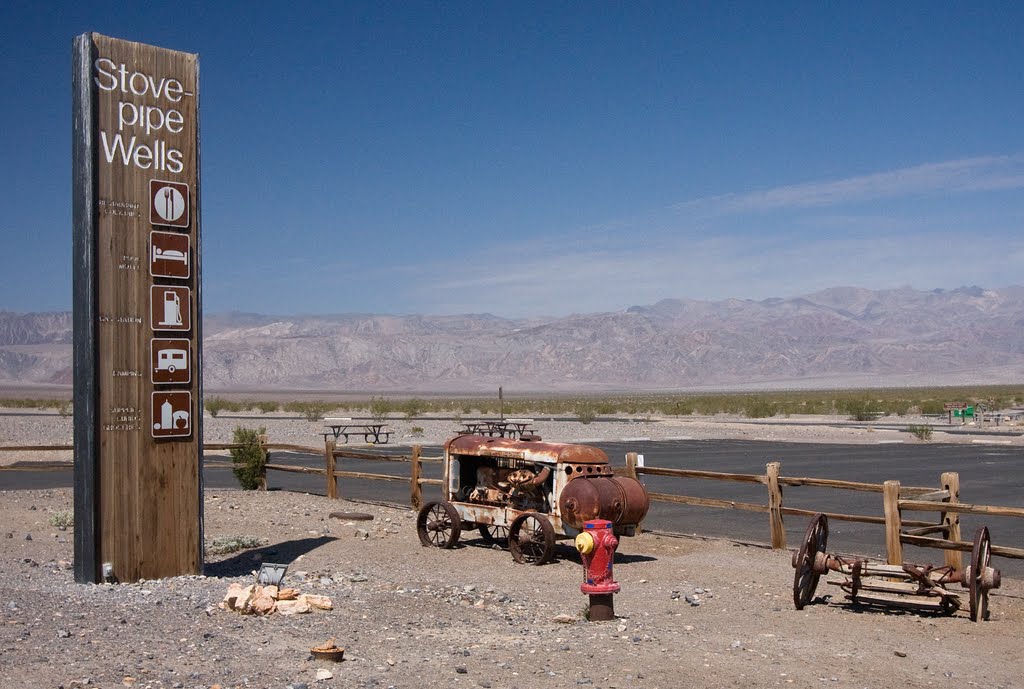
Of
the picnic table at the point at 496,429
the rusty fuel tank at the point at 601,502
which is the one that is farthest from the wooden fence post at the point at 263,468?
the rusty fuel tank at the point at 601,502

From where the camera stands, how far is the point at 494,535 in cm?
1531

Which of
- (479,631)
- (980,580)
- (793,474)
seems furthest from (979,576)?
(793,474)

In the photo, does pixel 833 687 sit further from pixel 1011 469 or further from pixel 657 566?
pixel 1011 469

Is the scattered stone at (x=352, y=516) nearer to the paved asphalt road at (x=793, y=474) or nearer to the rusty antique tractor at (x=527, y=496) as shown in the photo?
the rusty antique tractor at (x=527, y=496)

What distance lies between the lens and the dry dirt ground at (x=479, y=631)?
25.5 ft

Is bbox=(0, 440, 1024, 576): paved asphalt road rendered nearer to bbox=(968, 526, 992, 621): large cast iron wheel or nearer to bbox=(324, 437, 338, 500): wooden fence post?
bbox=(324, 437, 338, 500): wooden fence post

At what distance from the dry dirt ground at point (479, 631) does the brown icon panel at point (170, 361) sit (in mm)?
1932

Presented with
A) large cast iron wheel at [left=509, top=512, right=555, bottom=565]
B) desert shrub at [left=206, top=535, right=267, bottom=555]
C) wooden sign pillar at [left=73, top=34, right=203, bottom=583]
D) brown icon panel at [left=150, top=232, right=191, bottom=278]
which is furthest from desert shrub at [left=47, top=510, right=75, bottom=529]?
large cast iron wheel at [left=509, top=512, right=555, bottom=565]

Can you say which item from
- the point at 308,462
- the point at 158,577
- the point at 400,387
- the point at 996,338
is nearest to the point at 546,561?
the point at 158,577

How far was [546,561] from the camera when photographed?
43.0 feet

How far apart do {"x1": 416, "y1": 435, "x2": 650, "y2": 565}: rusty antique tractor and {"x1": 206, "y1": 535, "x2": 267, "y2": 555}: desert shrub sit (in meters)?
2.08

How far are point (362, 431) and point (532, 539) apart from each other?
1430 inches

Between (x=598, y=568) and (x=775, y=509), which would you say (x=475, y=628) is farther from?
(x=775, y=509)

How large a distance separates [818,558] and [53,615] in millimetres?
6549
